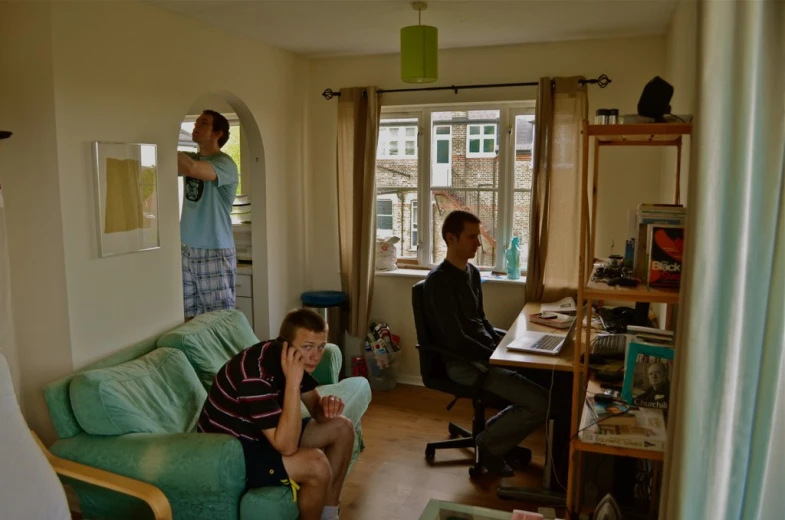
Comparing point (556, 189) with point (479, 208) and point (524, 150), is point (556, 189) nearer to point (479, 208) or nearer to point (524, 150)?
point (524, 150)

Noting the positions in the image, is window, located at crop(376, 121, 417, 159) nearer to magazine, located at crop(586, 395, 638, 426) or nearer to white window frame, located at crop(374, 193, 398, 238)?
white window frame, located at crop(374, 193, 398, 238)

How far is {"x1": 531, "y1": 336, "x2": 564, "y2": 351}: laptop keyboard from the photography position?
291 centimetres

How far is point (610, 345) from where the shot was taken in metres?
2.67

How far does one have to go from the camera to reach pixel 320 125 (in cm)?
469

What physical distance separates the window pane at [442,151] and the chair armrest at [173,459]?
2.78m

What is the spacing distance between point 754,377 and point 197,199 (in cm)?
322

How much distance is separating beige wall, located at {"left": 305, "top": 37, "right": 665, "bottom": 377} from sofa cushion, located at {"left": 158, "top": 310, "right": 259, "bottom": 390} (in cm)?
141

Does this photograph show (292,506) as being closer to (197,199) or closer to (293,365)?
(293,365)

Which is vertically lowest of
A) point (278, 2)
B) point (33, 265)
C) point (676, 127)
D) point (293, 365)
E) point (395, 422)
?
point (395, 422)

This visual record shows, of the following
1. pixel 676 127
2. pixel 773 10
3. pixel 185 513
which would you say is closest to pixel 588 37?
pixel 676 127

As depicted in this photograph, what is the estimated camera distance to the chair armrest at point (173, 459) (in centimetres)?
223

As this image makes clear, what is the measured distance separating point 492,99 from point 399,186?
92cm

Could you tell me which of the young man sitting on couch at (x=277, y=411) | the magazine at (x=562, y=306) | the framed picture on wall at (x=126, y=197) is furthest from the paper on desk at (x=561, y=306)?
the framed picture on wall at (x=126, y=197)

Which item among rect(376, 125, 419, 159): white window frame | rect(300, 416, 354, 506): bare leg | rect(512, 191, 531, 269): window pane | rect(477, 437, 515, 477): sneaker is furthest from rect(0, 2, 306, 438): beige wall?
rect(512, 191, 531, 269): window pane
